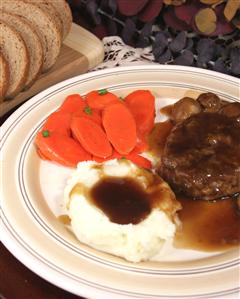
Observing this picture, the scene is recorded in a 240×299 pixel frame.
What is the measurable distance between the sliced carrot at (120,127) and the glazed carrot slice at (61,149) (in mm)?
262

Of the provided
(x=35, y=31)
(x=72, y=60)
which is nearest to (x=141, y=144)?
(x=72, y=60)

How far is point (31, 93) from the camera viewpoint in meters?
4.72

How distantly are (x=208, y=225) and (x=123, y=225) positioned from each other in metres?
0.67

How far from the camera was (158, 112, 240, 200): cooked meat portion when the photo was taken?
344cm

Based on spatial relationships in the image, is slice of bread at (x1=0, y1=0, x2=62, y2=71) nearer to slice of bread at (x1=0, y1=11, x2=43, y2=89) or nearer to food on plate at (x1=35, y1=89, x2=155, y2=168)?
slice of bread at (x1=0, y1=11, x2=43, y2=89)

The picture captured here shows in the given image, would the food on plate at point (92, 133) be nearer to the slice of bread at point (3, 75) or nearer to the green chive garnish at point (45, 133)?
the green chive garnish at point (45, 133)

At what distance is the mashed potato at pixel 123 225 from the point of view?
9.80ft

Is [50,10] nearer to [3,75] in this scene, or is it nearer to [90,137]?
[3,75]

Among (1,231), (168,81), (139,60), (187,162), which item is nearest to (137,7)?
(139,60)

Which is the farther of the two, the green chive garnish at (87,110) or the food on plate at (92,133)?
the green chive garnish at (87,110)

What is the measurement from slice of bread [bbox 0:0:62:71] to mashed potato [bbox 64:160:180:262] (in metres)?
1.86

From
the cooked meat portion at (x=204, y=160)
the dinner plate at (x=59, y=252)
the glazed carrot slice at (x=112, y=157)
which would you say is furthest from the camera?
the glazed carrot slice at (x=112, y=157)

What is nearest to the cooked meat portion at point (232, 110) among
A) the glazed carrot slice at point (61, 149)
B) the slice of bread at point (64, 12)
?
the glazed carrot slice at point (61, 149)

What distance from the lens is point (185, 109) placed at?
407 cm
